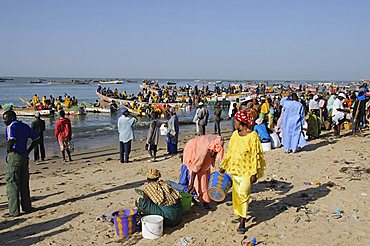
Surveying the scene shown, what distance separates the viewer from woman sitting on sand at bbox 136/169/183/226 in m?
4.93

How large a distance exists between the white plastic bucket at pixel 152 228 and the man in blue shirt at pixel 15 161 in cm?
257

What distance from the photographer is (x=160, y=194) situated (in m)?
4.93

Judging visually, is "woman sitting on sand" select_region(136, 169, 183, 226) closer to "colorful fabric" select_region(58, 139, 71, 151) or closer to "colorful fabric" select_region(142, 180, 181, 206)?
"colorful fabric" select_region(142, 180, 181, 206)

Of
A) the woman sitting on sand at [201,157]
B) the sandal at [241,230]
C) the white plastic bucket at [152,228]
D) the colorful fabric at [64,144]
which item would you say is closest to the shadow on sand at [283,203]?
the sandal at [241,230]

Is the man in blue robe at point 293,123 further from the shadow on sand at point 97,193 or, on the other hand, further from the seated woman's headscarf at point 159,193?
the seated woman's headscarf at point 159,193

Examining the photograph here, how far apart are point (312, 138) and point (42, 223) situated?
9.08m

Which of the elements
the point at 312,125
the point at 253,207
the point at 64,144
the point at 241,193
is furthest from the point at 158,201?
the point at 312,125

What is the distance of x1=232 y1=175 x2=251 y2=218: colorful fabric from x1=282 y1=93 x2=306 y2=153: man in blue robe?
5144mm

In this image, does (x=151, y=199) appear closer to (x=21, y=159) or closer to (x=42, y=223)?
(x=42, y=223)

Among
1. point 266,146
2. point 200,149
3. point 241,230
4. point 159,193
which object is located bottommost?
point 241,230

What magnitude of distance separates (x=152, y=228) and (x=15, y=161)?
2.80m

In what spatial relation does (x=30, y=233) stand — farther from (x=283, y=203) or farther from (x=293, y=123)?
(x=293, y=123)

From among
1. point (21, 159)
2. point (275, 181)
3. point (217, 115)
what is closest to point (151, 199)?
point (21, 159)

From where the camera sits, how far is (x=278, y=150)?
10016mm
